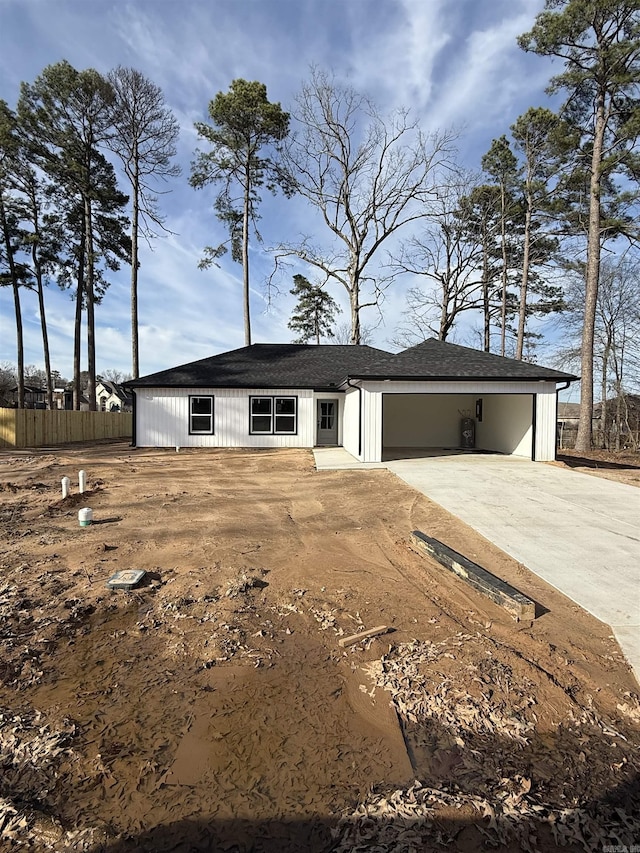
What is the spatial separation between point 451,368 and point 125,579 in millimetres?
10591

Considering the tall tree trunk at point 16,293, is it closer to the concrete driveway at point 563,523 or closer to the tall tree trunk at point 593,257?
the concrete driveway at point 563,523

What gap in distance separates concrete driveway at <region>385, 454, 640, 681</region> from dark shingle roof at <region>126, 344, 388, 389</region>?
6.74 metres

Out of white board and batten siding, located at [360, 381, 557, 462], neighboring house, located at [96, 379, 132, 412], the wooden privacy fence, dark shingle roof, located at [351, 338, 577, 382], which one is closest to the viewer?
dark shingle roof, located at [351, 338, 577, 382]

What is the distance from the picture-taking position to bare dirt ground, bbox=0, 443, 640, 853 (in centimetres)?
176

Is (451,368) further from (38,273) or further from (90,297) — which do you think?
(38,273)

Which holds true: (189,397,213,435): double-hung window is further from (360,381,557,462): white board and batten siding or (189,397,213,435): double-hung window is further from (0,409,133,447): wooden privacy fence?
(0,409,133,447): wooden privacy fence

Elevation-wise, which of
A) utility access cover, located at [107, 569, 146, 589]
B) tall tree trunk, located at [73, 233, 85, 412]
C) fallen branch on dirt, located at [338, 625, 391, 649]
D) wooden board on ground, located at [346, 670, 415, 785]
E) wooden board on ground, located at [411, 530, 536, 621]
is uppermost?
tall tree trunk, located at [73, 233, 85, 412]

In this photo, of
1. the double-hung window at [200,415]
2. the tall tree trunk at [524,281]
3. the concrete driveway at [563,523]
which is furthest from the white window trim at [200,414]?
the tall tree trunk at [524,281]

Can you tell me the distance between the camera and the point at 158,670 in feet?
9.10

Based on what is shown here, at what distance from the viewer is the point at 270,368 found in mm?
17297

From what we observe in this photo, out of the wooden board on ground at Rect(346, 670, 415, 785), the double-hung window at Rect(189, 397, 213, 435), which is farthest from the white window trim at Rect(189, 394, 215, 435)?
the wooden board on ground at Rect(346, 670, 415, 785)

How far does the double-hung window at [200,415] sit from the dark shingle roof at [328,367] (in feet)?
1.89

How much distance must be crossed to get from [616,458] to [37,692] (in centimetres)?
1888

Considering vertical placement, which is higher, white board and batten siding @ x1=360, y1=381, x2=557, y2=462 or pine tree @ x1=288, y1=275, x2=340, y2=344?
pine tree @ x1=288, y1=275, x2=340, y2=344
